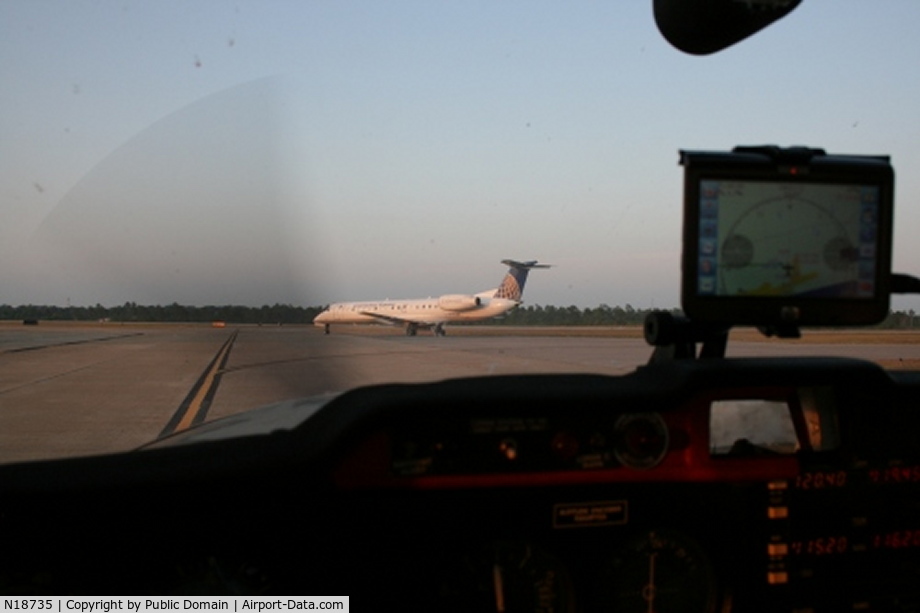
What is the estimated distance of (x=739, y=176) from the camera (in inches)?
88.3

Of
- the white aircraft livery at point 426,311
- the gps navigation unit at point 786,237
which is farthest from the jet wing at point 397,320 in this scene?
the gps navigation unit at point 786,237

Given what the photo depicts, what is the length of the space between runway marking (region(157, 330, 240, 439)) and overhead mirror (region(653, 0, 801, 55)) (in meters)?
4.94

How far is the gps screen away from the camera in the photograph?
2.25 m

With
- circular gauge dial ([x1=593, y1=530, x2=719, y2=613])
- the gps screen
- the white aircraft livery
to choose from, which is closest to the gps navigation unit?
the gps screen

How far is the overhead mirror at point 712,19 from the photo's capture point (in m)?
1.77

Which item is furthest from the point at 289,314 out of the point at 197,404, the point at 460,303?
the point at 460,303

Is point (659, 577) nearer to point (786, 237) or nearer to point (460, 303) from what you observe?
point (786, 237)

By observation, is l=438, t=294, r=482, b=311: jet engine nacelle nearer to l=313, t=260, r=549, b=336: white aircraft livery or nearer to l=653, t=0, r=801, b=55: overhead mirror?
l=313, t=260, r=549, b=336: white aircraft livery

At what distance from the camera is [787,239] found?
7.57 ft

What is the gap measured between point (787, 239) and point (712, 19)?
741 millimetres

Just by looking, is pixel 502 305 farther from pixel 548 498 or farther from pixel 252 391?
pixel 548 498

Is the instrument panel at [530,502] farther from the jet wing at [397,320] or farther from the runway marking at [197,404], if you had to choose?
the jet wing at [397,320]

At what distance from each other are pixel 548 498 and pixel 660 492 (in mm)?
316

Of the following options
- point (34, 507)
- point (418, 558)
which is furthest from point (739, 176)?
point (34, 507)
